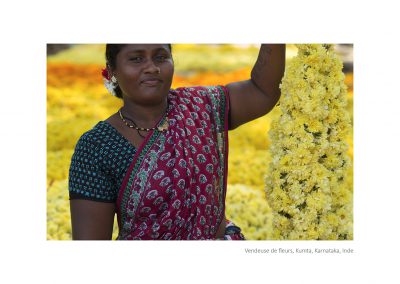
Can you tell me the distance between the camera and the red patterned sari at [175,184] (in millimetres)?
2623

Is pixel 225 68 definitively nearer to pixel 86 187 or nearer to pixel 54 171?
pixel 54 171

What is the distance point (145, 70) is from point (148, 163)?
1.49 feet


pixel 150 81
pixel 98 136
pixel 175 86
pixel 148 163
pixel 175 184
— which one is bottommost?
pixel 175 184

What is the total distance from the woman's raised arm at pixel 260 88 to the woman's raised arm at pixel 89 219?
863mm

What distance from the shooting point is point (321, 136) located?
2.71 meters

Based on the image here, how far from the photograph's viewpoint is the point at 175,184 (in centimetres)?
262

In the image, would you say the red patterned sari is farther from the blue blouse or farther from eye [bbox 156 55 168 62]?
eye [bbox 156 55 168 62]

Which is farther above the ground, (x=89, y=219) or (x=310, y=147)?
(x=310, y=147)

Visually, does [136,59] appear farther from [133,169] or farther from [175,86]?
[175,86]

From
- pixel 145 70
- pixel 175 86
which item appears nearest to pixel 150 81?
pixel 145 70

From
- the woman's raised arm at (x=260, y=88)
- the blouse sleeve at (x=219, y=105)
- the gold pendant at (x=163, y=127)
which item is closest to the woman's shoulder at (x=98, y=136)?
the gold pendant at (x=163, y=127)

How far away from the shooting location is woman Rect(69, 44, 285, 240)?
261 centimetres

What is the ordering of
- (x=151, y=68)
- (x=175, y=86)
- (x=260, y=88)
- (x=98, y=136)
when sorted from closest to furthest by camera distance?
(x=151, y=68) → (x=98, y=136) → (x=260, y=88) → (x=175, y=86)
